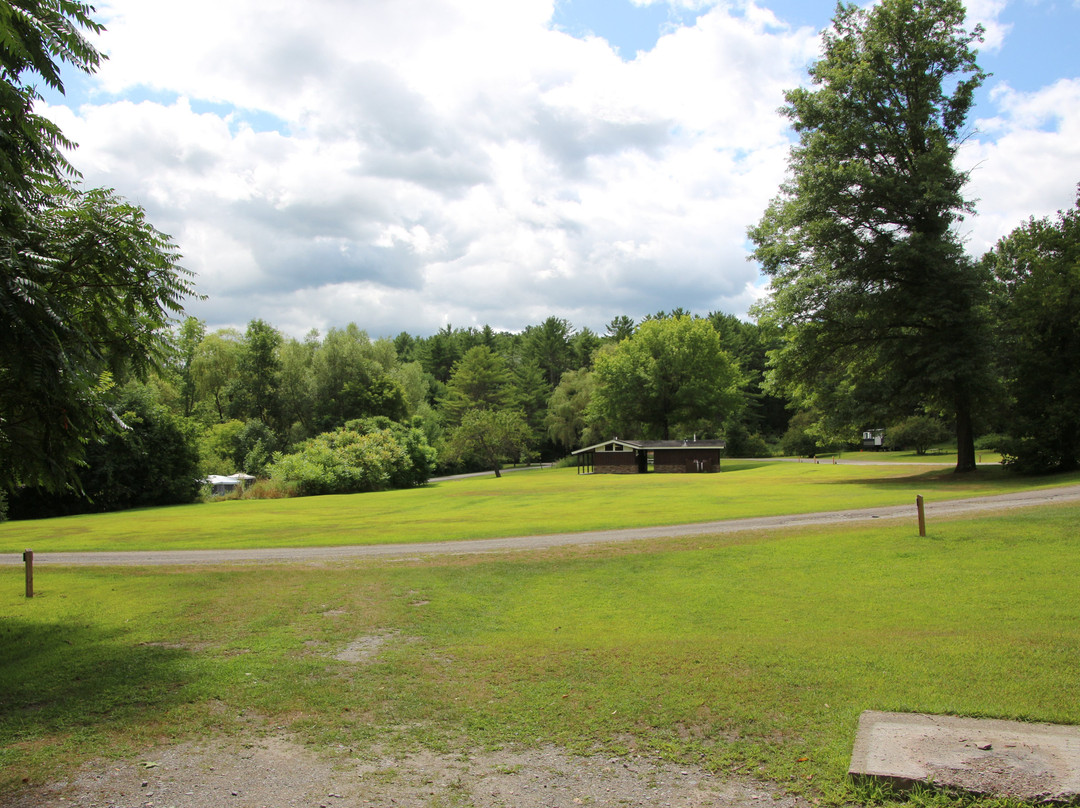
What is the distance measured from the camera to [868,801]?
496 cm

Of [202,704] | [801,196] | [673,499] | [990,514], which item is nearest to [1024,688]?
[202,704]

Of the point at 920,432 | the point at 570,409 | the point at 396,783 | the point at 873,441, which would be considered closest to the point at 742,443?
the point at 873,441

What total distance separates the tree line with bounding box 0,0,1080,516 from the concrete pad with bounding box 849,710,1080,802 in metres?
8.64

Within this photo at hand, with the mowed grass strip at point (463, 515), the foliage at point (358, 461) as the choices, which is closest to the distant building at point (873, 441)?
the mowed grass strip at point (463, 515)

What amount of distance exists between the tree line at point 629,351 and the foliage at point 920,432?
9.9 inches

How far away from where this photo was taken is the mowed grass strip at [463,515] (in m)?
23.0

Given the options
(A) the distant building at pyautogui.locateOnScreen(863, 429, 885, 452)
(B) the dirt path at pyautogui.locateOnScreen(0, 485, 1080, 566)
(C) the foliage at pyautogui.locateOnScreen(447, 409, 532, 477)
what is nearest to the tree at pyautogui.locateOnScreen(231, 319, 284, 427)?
(C) the foliage at pyautogui.locateOnScreen(447, 409, 532, 477)

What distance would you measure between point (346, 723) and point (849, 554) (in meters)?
12.6

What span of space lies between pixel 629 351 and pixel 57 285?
240 feet

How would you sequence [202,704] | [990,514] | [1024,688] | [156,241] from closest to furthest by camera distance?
[1024,688], [202,704], [156,241], [990,514]

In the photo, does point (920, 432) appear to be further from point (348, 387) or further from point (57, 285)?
point (57, 285)

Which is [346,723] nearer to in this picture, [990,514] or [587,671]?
[587,671]

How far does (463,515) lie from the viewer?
3025 cm

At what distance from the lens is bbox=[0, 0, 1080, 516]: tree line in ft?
28.2
